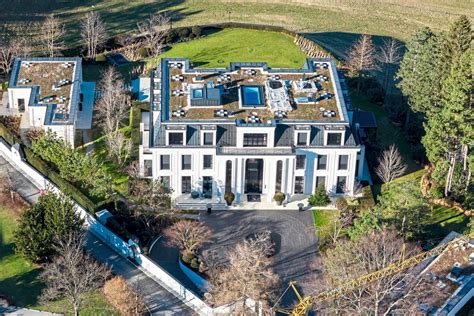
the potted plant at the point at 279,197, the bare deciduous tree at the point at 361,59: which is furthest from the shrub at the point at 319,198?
the bare deciduous tree at the point at 361,59

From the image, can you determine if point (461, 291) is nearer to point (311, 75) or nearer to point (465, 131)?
point (465, 131)

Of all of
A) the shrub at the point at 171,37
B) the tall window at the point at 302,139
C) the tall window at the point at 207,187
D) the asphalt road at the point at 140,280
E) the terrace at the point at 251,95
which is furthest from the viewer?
the shrub at the point at 171,37

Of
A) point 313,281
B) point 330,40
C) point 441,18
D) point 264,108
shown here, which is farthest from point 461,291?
point 441,18

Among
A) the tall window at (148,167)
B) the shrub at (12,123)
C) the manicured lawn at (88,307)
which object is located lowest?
the manicured lawn at (88,307)

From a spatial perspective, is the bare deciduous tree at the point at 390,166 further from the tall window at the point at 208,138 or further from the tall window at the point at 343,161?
the tall window at the point at 208,138

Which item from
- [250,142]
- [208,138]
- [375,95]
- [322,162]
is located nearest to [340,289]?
[322,162]

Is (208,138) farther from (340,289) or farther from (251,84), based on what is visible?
(340,289)

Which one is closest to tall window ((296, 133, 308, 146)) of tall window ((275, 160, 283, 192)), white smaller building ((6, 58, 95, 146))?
tall window ((275, 160, 283, 192))
